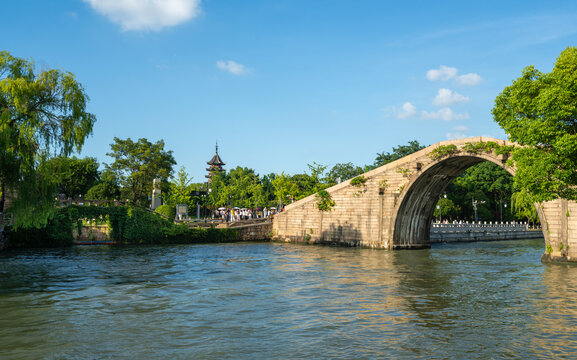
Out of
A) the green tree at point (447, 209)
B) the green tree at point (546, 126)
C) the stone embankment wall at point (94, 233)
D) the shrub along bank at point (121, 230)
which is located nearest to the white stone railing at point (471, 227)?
the green tree at point (447, 209)

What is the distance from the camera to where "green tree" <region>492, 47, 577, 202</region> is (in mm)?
19438

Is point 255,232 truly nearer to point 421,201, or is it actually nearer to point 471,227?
point 421,201

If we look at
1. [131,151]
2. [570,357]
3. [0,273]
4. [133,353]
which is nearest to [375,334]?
[570,357]

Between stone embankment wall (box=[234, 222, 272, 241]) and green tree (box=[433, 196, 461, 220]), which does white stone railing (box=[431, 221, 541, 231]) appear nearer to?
green tree (box=[433, 196, 461, 220])

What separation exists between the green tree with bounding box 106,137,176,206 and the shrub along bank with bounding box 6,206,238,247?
46.0ft

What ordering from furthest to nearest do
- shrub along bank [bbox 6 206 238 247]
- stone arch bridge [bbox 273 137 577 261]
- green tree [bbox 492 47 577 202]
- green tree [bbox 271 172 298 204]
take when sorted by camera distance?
green tree [bbox 271 172 298 204] → shrub along bank [bbox 6 206 238 247] → stone arch bridge [bbox 273 137 577 261] → green tree [bbox 492 47 577 202]

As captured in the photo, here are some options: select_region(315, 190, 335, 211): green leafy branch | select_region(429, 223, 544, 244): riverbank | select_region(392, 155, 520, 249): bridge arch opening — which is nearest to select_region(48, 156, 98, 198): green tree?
select_region(315, 190, 335, 211): green leafy branch

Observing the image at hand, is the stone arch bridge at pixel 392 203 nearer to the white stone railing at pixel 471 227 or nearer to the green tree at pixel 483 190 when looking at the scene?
the white stone railing at pixel 471 227

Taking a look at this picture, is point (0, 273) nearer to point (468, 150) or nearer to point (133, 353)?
point (133, 353)

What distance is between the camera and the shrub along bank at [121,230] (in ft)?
105

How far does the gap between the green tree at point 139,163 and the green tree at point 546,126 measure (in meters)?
36.7

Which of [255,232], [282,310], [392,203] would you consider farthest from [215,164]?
[282,310]

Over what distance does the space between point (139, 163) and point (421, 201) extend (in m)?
29.4

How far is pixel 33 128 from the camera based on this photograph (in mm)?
21719
